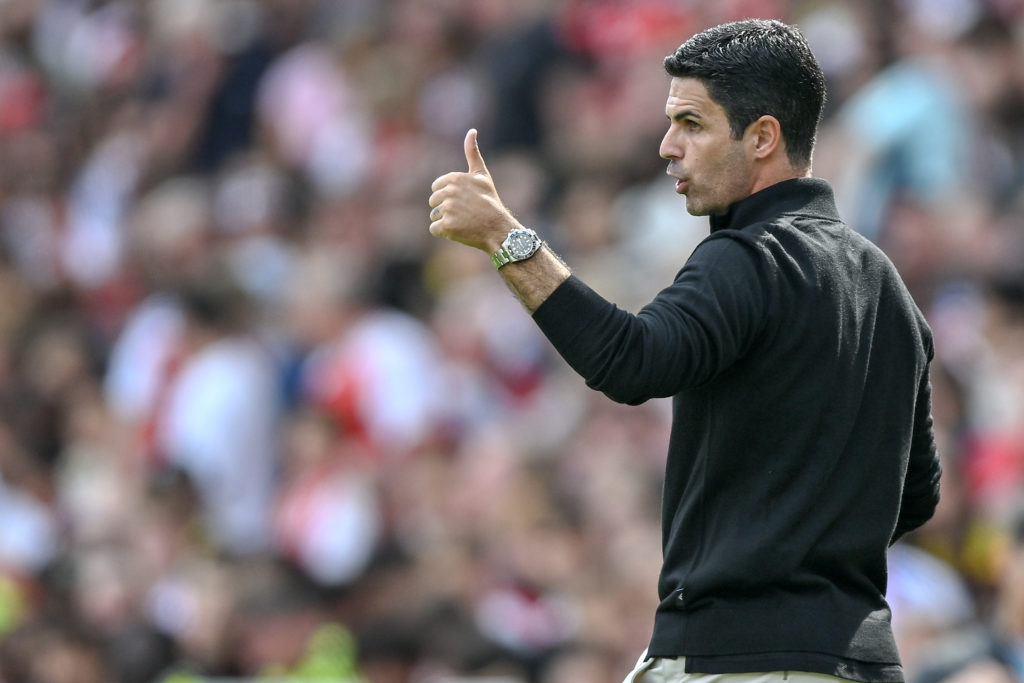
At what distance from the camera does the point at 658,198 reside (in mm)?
8914

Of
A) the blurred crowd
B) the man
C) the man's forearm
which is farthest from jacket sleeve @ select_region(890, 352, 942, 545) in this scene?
the blurred crowd

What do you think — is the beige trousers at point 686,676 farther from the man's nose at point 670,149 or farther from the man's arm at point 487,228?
the man's nose at point 670,149

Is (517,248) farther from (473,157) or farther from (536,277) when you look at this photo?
(473,157)

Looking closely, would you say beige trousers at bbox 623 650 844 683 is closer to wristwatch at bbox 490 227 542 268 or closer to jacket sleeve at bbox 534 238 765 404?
jacket sleeve at bbox 534 238 765 404

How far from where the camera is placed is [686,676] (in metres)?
3.07

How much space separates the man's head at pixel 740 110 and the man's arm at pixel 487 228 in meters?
0.34

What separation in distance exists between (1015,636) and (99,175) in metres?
8.92

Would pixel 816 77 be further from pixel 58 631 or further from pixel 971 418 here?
pixel 58 631

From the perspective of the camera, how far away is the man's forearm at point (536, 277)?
2.96m

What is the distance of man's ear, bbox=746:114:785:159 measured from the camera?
314 centimetres

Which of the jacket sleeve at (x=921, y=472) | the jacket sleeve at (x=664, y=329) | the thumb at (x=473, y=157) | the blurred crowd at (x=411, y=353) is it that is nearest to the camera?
the jacket sleeve at (x=664, y=329)

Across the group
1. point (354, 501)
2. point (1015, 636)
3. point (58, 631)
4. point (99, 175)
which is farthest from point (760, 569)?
point (99, 175)

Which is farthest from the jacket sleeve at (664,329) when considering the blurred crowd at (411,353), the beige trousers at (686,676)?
the blurred crowd at (411,353)

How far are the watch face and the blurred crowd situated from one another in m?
2.41
